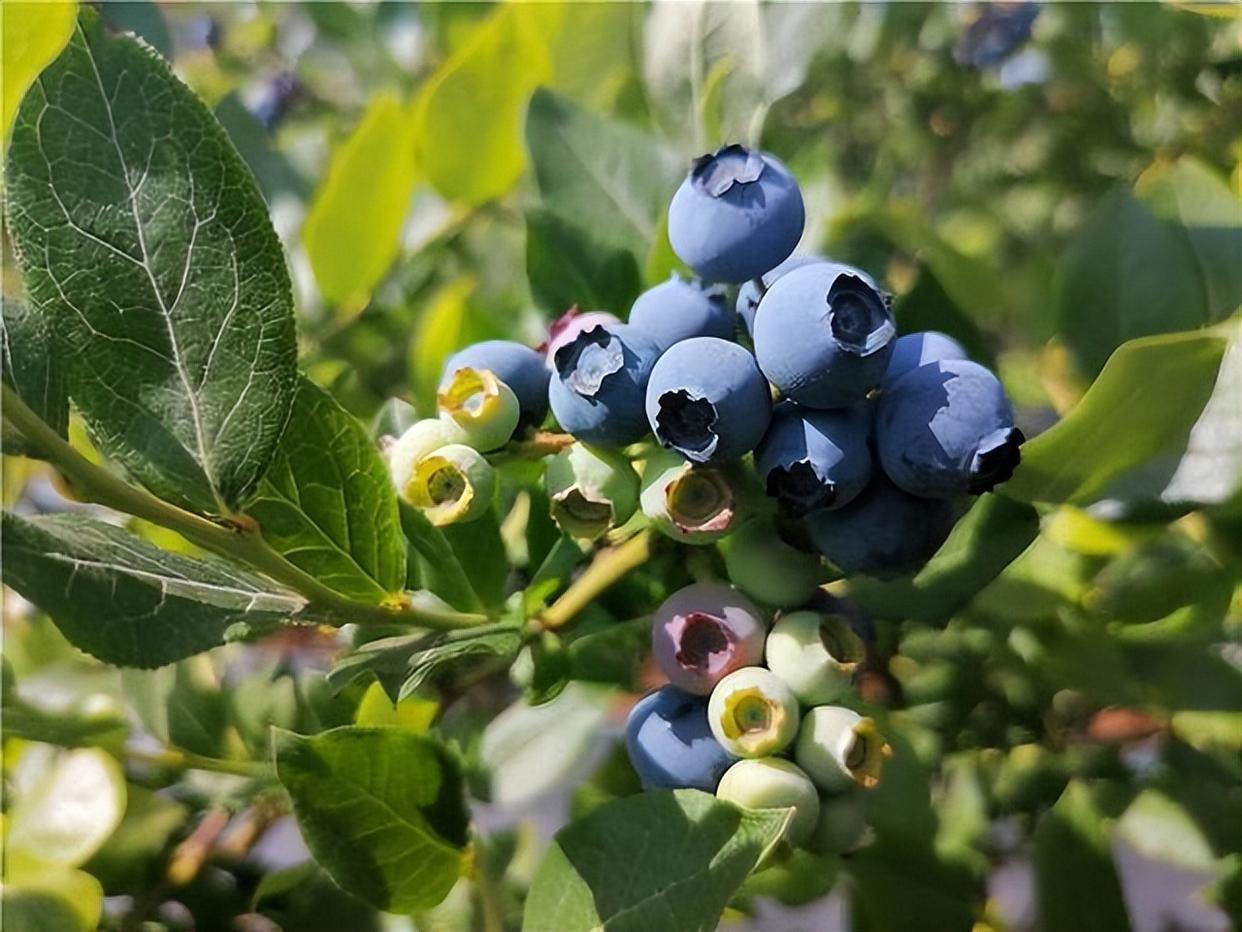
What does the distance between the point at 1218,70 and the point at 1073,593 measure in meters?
0.74

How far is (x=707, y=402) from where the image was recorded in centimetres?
52

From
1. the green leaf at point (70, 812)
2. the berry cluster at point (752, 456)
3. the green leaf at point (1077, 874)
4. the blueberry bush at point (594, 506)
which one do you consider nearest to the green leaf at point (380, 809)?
the blueberry bush at point (594, 506)

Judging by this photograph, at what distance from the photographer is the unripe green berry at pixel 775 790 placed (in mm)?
551

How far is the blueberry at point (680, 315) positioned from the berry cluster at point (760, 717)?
0.13 m

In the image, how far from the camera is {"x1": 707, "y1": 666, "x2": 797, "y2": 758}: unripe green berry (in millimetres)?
558

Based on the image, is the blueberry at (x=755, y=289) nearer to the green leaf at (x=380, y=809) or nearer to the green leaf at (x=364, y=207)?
the green leaf at (x=380, y=809)

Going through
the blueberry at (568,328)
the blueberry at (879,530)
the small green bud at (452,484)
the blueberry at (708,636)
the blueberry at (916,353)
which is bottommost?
the blueberry at (708,636)

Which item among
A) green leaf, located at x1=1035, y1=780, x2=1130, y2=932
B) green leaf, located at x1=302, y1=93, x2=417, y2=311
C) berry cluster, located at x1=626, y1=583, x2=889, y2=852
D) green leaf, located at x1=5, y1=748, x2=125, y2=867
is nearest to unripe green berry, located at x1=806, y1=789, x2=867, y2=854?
berry cluster, located at x1=626, y1=583, x2=889, y2=852

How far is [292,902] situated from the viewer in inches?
32.4

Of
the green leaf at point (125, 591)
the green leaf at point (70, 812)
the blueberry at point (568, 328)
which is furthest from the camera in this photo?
the green leaf at point (70, 812)

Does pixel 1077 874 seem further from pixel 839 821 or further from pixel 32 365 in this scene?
pixel 32 365

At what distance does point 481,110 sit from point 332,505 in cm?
47

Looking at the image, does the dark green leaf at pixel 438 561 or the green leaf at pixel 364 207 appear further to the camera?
the green leaf at pixel 364 207

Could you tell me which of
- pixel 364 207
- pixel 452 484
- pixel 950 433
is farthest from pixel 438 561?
pixel 364 207
